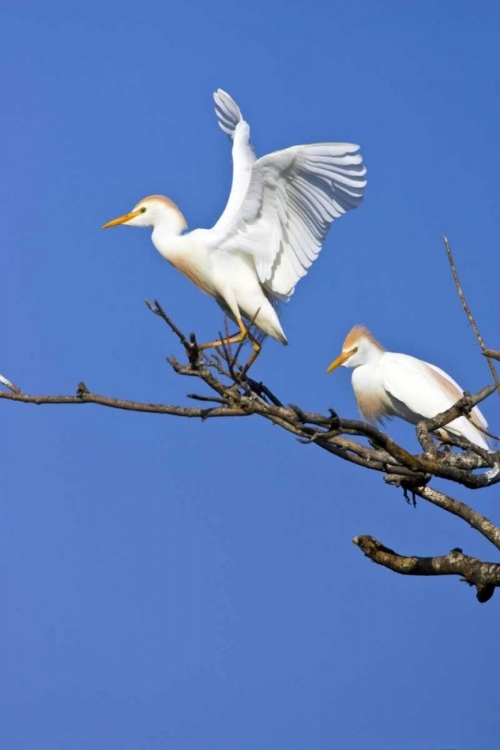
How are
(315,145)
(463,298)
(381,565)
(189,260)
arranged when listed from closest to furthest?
1. (463,298)
2. (381,565)
3. (315,145)
4. (189,260)

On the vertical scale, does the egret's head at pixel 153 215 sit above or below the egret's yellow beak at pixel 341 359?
above

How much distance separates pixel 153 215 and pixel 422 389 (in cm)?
220

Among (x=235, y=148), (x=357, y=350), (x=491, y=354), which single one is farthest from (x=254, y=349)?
(x=491, y=354)

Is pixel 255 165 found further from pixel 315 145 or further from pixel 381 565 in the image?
Result: pixel 381 565

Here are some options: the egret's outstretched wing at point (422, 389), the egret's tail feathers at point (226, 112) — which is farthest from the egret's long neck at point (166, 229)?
the egret's outstretched wing at point (422, 389)

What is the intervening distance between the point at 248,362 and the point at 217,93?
2076mm

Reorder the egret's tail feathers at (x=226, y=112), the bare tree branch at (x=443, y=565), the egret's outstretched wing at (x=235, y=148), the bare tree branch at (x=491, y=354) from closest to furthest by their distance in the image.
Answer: the bare tree branch at (x=491, y=354) < the bare tree branch at (x=443, y=565) < the egret's outstretched wing at (x=235, y=148) < the egret's tail feathers at (x=226, y=112)

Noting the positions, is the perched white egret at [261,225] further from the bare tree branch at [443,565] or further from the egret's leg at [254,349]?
the bare tree branch at [443,565]

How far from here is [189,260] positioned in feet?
24.4

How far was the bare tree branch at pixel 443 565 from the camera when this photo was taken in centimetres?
508

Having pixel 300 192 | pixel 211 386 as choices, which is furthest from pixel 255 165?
pixel 211 386

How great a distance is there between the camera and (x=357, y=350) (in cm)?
859

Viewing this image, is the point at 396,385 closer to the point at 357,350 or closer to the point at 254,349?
the point at 357,350

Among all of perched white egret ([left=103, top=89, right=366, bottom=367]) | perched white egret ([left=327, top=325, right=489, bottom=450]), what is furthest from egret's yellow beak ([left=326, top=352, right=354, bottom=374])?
perched white egret ([left=103, top=89, right=366, bottom=367])
